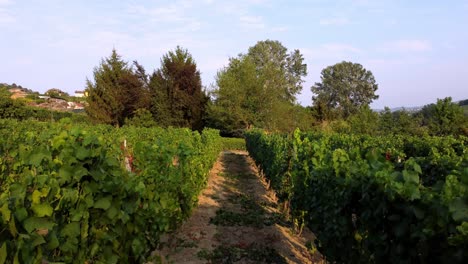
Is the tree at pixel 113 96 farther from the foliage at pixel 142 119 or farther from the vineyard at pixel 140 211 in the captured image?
the vineyard at pixel 140 211

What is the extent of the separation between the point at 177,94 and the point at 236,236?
33.4m

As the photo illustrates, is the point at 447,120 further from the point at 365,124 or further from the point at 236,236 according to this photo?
the point at 236,236

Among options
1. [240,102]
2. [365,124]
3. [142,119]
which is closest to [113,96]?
[142,119]

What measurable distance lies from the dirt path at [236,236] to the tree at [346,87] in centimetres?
6349

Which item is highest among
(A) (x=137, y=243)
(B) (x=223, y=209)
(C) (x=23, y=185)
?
(C) (x=23, y=185)

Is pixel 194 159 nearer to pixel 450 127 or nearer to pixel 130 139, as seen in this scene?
pixel 130 139

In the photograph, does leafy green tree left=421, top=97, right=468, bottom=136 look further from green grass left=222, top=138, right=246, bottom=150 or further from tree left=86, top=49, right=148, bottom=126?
tree left=86, top=49, right=148, bottom=126

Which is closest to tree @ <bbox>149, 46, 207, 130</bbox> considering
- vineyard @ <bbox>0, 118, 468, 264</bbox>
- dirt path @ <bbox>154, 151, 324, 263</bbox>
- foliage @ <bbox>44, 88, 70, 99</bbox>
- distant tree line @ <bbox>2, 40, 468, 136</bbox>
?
distant tree line @ <bbox>2, 40, 468, 136</bbox>

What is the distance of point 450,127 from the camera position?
3173 cm

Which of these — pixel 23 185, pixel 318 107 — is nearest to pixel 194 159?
pixel 23 185

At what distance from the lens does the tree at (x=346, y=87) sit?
71.8 meters

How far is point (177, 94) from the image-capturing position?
39594mm

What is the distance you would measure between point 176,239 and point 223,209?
112 inches

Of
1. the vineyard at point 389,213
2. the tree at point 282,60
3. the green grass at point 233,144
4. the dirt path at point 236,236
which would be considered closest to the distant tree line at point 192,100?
the green grass at point 233,144
